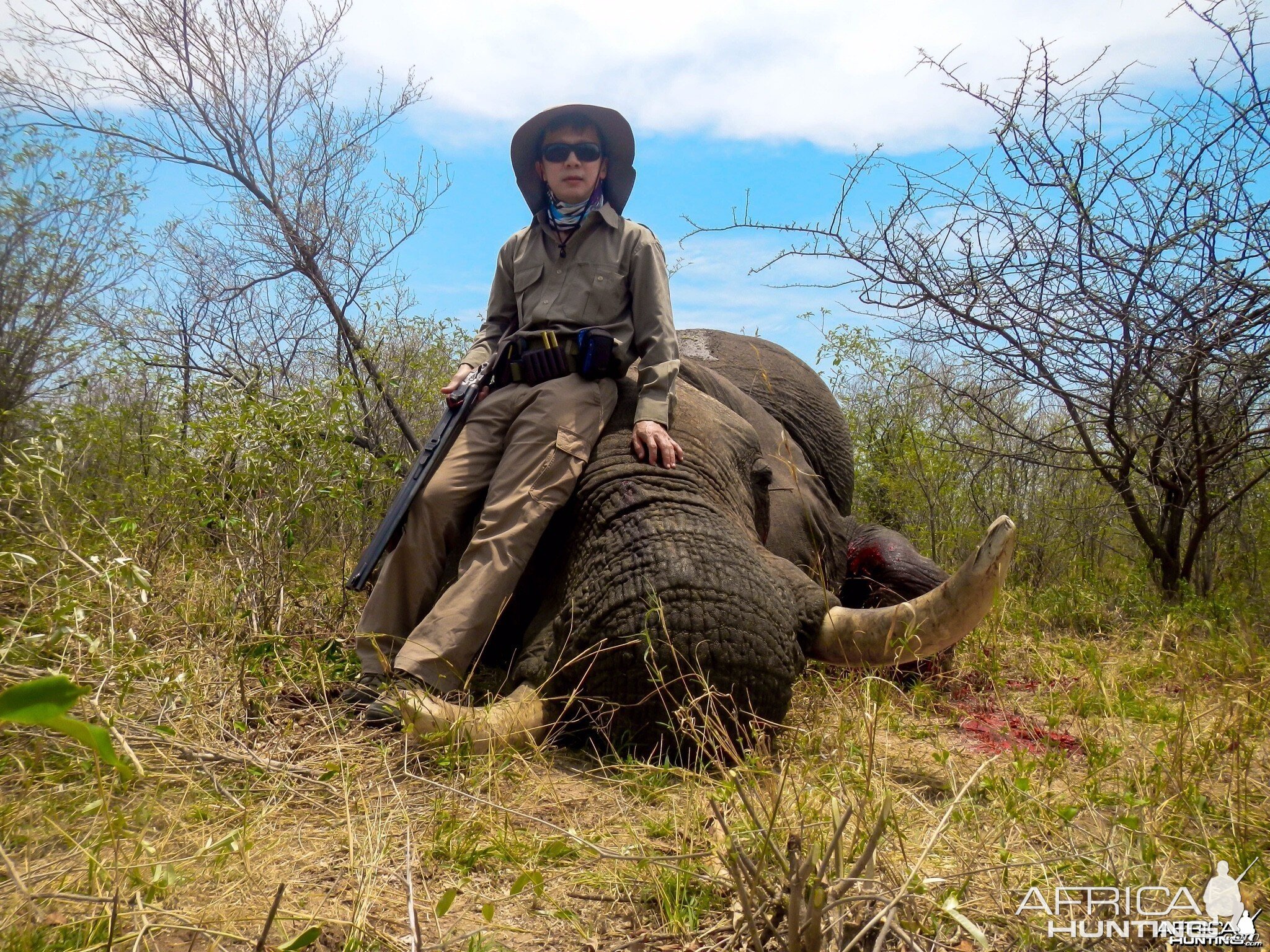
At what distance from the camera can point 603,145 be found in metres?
4.79

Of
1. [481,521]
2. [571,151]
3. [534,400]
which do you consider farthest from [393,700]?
[571,151]

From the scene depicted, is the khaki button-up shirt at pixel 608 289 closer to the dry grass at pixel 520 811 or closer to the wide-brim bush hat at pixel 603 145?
the wide-brim bush hat at pixel 603 145

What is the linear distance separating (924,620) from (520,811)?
173 cm

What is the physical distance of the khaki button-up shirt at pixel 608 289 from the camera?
444cm

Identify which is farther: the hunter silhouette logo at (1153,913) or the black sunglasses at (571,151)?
the black sunglasses at (571,151)

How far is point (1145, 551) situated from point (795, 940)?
288 inches

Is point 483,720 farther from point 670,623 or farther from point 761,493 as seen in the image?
point 761,493

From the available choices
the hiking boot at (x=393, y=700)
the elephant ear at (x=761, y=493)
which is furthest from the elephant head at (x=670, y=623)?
the elephant ear at (x=761, y=493)

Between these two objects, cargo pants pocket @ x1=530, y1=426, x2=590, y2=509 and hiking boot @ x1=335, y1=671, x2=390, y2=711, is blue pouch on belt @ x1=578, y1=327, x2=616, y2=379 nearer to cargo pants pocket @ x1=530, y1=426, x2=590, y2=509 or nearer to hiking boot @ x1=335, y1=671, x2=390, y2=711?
cargo pants pocket @ x1=530, y1=426, x2=590, y2=509

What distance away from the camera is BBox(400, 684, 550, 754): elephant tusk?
3180 millimetres

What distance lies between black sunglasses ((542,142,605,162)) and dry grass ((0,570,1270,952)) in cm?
261

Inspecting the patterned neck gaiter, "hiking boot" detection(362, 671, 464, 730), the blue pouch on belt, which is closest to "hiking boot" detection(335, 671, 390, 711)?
"hiking boot" detection(362, 671, 464, 730)

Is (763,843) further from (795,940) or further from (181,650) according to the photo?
(181,650)

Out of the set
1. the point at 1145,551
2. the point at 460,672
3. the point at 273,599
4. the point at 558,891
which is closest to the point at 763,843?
the point at 558,891
